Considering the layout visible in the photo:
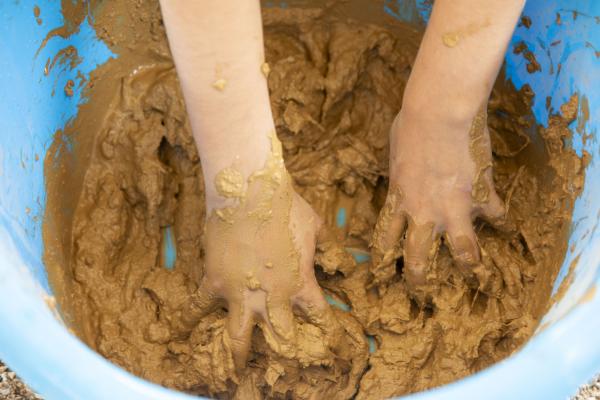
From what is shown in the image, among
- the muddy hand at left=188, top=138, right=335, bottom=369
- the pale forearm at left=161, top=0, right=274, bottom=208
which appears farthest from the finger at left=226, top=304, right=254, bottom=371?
the pale forearm at left=161, top=0, right=274, bottom=208

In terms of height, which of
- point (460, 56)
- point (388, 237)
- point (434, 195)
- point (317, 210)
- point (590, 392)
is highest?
point (460, 56)

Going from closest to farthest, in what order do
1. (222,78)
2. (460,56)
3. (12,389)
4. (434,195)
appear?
(222,78)
(460,56)
(434,195)
(12,389)

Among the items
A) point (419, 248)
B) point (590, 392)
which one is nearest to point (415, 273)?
point (419, 248)

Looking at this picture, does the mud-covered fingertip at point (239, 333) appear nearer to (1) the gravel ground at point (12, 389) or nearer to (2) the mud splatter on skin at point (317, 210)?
(2) the mud splatter on skin at point (317, 210)

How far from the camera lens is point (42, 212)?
1.13m

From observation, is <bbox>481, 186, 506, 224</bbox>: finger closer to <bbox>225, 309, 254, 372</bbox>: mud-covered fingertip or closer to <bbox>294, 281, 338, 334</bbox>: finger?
<bbox>294, 281, 338, 334</bbox>: finger

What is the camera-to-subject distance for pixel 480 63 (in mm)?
993

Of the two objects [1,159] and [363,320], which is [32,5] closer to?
[1,159]

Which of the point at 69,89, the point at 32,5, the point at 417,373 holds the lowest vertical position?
the point at 417,373

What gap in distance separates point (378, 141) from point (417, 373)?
46 centimetres

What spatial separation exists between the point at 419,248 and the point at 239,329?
0.31 m

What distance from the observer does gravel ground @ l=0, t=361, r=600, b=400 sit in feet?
4.26

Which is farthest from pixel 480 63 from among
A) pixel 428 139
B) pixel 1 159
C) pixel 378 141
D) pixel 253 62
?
pixel 1 159

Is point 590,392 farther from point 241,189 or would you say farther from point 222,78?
point 222,78
